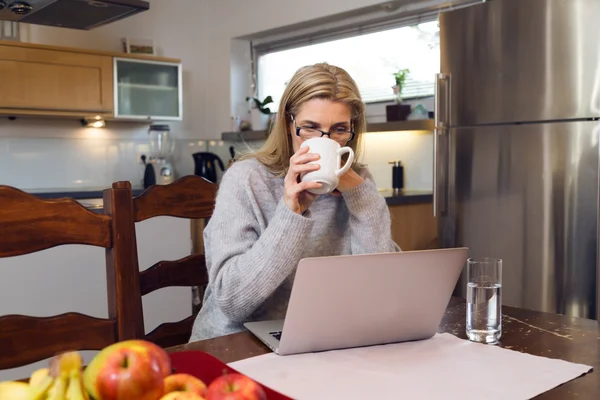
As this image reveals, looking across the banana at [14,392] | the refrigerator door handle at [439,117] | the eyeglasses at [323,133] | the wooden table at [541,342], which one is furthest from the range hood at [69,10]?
the banana at [14,392]

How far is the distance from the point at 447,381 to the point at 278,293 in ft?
1.68

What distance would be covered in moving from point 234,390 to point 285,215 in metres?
0.68

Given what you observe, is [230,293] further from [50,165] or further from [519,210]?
[50,165]

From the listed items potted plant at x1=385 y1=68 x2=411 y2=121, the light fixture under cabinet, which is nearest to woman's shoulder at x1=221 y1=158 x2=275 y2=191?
potted plant at x1=385 y1=68 x2=411 y2=121

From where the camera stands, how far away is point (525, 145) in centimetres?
250

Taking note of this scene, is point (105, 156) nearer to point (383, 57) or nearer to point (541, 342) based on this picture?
point (383, 57)

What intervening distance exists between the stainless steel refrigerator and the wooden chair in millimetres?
1500

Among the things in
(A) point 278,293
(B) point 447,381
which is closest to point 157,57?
(A) point 278,293

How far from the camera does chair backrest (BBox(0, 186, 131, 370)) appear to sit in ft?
3.23

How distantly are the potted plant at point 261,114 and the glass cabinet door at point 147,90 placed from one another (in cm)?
50

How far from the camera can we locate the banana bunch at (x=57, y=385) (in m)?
0.45

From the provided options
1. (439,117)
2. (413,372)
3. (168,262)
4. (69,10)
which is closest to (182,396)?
(413,372)

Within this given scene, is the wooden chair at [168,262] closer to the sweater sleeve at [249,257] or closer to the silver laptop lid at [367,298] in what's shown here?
the sweater sleeve at [249,257]

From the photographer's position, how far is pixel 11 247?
991mm
